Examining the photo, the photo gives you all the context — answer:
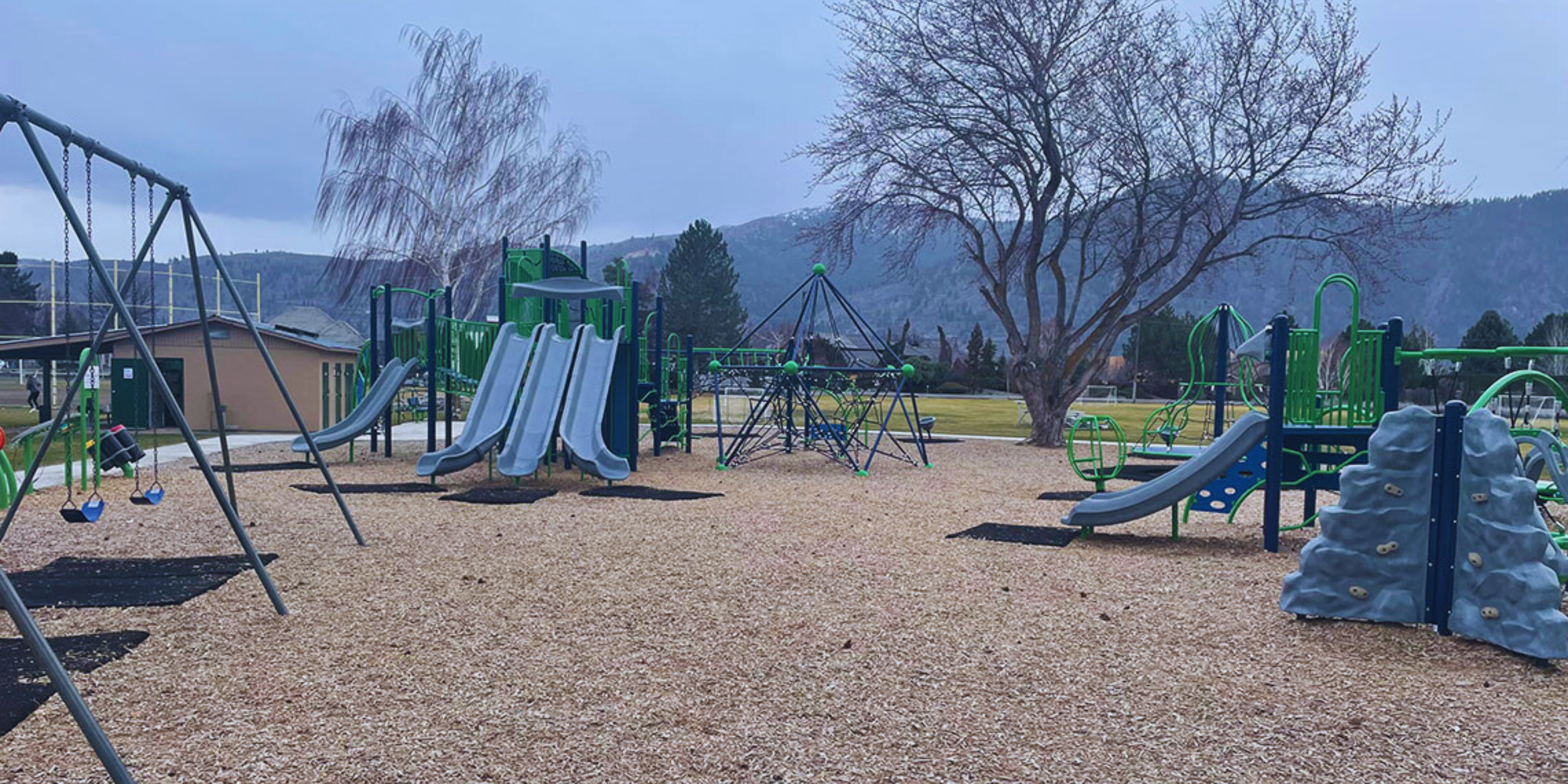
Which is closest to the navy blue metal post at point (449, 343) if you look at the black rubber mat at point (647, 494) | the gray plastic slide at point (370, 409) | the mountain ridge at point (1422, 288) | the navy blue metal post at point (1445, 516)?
the gray plastic slide at point (370, 409)

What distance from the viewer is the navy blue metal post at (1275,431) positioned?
774cm

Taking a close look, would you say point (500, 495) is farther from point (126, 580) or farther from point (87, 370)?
point (126, 580)

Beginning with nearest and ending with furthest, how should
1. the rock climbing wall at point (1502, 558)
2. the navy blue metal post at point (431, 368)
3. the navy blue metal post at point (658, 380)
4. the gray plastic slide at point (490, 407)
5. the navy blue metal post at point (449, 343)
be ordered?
1. the rock climbing wall at point (1502, 558)
2. the gray plastic slide at point (490, 407)
3. the navy blue metal post at point (431, 368)
4. the navy blue metal post at point (449, 343)
5. the navy blue metal post at point (658, 380)

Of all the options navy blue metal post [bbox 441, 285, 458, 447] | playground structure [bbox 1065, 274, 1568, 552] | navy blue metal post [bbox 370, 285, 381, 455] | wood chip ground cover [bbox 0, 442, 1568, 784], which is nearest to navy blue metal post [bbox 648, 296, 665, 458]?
navy blue metal post [bbox 441, 285, 458, 447]

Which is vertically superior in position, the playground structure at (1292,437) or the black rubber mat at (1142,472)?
the playground structure at (1292,437)

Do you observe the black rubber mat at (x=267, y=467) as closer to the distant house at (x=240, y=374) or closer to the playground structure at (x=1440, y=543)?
the distant house at (x=240, y=374)

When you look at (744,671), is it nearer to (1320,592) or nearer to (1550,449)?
(1320,592)

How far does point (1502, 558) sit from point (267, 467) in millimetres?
13070

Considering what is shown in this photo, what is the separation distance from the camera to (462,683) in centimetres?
435

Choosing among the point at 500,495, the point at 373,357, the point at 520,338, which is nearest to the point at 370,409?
the point at 373,357

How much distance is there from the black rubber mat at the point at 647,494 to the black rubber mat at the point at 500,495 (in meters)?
0.47

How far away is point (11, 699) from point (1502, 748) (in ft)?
17.6

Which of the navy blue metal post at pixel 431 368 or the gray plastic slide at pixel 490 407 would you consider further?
the navy blue metal post at pixel 431 368

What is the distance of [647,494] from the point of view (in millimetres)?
11148
